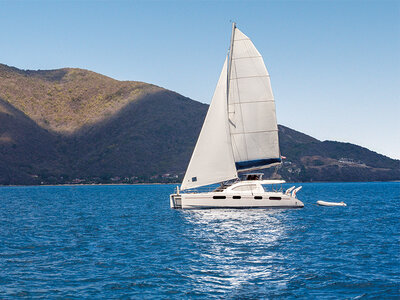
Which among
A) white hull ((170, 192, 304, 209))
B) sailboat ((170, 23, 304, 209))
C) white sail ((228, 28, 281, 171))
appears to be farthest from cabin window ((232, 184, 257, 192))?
white sail ((228, 28, 281, 171))

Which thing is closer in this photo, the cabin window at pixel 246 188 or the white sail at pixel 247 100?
the cabin window at pixel 246 188

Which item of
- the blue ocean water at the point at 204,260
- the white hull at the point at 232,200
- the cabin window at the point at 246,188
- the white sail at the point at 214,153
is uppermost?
the white sail at the point at 214,153

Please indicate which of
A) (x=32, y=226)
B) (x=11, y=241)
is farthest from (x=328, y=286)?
(x=32, y=226)

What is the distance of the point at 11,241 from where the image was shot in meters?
30.0

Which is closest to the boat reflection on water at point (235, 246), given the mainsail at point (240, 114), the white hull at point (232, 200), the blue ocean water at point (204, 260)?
the blue ocean water at point (204, 260)

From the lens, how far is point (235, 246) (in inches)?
1078

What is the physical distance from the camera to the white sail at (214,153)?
4609 cm

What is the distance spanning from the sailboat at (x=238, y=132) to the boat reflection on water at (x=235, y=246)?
119 inches

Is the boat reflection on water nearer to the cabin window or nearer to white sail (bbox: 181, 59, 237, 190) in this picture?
the cabin window

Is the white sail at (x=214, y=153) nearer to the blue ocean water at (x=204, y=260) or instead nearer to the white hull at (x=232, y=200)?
the white hull at (x=232, y=200)

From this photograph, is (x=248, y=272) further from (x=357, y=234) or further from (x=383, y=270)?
(x=357, y=234)

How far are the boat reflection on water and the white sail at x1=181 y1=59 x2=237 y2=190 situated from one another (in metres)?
3.30

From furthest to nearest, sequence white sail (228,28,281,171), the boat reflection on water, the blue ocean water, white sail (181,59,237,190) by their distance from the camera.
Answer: white sail (228,28,281,171)
white sail (181,59,237,190)
the boat reflection on water
the blue ocean water

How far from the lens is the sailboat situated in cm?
4612
